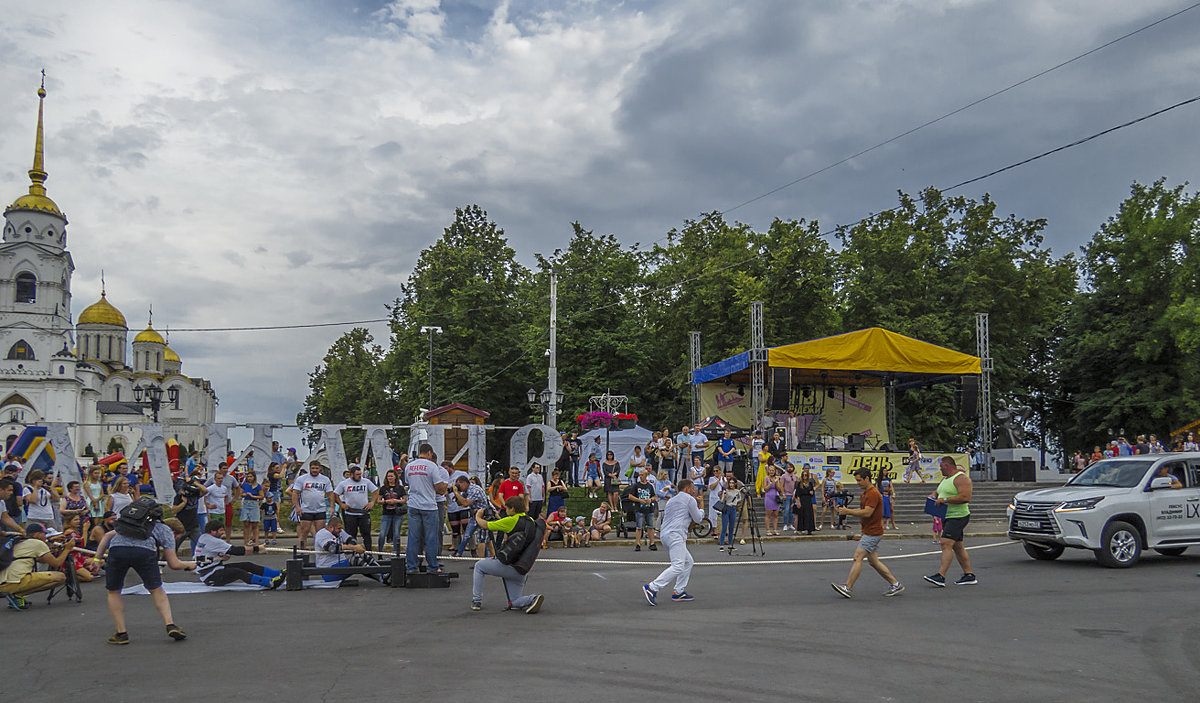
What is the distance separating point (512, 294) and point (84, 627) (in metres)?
40.5

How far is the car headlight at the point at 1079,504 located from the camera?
13.7m

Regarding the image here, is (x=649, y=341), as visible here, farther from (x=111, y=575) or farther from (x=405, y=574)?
(x=111, y=575)

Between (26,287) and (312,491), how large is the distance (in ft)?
299

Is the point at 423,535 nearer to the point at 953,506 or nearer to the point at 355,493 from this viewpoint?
the point at 355,493

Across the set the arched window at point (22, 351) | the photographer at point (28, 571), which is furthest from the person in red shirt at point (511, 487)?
the arched window at point (22, 351)

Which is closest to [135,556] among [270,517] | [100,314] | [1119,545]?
[270,517]

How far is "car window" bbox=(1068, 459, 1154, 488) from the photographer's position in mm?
14336

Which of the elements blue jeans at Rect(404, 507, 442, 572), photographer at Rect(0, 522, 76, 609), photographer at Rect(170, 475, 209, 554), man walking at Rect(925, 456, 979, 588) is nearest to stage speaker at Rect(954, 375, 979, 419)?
man walking at Rect(925, 456, 979, 588)

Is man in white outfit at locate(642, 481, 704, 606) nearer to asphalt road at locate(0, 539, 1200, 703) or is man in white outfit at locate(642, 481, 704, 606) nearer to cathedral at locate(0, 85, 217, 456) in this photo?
asphalt road at locate(0, 539, 1200, 703)

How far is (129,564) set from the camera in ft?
28.0

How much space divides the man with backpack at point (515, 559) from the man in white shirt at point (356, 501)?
5.34 meters

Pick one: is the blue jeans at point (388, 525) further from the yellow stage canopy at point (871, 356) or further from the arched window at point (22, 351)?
the arched window at point (22, 351)

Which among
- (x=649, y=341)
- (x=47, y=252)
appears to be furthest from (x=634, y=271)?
(x=47, y=252)

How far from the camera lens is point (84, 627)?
9.45m
